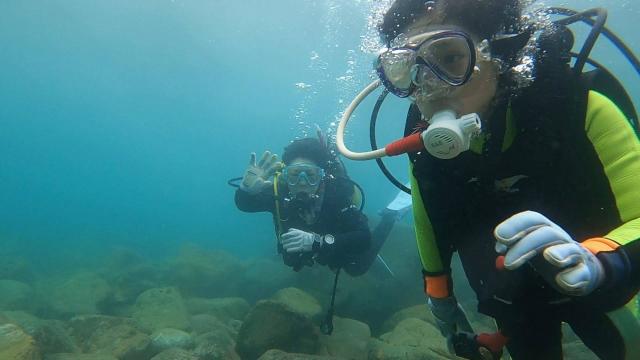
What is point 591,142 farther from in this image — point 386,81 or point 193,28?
point 193,28

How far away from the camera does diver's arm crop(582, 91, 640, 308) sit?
4.39ft

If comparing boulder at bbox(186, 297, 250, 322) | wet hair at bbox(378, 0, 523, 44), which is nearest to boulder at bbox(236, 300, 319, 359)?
boulder at bbox(186, 297, 250, 322)

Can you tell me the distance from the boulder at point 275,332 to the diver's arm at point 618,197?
14.7 ft

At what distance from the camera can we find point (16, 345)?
452cm

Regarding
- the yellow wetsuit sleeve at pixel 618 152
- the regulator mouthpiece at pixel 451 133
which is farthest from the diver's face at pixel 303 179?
the yellow wetsuit sleeve at pixel 618 152

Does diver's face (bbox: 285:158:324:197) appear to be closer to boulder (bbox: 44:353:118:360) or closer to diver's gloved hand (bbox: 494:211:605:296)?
boulder (bbox: 44:353:118:360)

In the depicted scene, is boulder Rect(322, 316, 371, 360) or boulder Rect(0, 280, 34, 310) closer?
boulder Rect(322, 316, 371, 360)

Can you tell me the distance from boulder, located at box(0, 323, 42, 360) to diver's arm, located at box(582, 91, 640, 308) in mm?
5573

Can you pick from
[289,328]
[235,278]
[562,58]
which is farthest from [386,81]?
[235,278]

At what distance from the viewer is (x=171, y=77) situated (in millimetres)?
47500

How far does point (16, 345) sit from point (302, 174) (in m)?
4.76

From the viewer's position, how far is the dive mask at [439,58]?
1.99m

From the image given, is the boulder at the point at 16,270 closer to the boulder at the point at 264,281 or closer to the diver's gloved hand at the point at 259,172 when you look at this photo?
the boulder at the point at 264,281

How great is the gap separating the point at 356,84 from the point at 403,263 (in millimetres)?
26304
